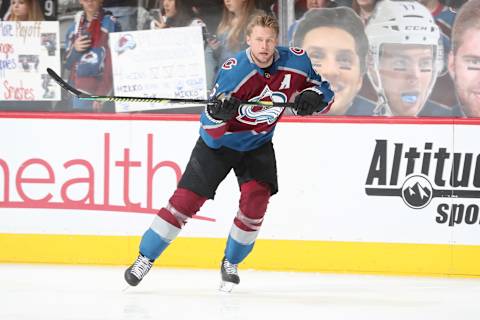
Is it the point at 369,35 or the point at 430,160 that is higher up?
the point at 369,35

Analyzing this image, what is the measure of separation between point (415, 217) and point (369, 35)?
989 millimetres

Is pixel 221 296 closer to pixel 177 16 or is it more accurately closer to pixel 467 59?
pixel 177 16

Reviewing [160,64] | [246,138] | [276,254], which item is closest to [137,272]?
[246,138]

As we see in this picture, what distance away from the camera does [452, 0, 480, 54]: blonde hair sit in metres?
5.59

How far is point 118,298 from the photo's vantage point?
176 inches

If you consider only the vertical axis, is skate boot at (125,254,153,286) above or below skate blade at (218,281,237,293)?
above

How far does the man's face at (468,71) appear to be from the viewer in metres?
5.60

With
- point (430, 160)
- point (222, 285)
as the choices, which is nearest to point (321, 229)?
point (430, 160)

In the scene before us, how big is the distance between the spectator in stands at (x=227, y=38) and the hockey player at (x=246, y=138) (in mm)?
1185

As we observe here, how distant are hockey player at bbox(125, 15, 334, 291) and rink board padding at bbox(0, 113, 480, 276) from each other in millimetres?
914

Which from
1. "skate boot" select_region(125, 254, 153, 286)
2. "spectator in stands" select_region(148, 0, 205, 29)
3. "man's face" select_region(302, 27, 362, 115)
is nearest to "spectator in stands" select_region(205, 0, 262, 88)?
"spectator in stands" select_region(148, 0, 205, 29)

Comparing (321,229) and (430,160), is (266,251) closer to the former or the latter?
(321,229)

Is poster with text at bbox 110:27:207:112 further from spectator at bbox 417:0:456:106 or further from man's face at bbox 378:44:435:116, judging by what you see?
spectator at bbox 417:0:456:106

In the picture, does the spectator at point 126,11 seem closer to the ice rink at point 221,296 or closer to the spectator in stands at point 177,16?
the spectator in stands at point 177,16
